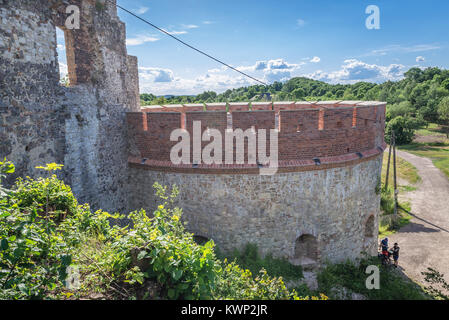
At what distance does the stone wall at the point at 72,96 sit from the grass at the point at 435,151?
3168 centimetres

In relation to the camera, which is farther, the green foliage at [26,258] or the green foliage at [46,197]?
the green foliage at [46,197]

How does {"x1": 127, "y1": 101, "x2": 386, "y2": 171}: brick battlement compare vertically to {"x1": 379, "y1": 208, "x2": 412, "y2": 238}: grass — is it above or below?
above

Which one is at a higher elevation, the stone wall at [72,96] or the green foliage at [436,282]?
the stone wall at [72,96]

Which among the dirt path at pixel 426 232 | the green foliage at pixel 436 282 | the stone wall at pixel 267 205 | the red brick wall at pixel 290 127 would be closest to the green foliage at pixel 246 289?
the stone wall at pixel 267 205

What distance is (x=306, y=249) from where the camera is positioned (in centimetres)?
869

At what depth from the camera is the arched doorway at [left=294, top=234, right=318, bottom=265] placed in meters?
8.44

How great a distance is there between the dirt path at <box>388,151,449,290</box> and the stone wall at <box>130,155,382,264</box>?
21.4ft

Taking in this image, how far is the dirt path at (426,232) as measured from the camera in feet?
42.4

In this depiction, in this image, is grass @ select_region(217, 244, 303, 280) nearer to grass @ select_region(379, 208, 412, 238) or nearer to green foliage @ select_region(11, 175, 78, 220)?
green foliage @ select_region(11, 175, 78, 220)

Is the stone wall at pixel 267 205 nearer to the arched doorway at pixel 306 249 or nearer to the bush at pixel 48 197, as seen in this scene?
the arched doorway at pixel 306 249

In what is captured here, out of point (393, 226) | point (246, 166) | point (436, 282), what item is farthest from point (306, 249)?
point (393, 226)

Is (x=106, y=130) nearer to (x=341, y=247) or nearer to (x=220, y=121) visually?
(x=220, y=121)

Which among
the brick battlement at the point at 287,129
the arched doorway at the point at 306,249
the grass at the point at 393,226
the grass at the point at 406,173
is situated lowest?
the grass at the point at 393,226

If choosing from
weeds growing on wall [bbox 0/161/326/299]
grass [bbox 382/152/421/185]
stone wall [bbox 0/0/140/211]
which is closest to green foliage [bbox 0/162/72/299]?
weeds growing on wall [bbox 0/161/326/299]
